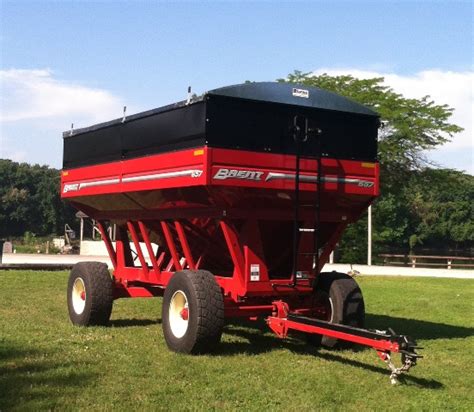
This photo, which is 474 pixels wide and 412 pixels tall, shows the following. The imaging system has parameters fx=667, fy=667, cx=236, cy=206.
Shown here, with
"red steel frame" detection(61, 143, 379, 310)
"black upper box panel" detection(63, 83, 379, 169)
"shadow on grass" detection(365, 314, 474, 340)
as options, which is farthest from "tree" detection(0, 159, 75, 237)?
"black upper box panel" detection(63, 83, 379, 169)

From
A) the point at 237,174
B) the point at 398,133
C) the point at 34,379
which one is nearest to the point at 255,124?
the point at 237,174

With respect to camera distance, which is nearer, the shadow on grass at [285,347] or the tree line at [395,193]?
the shadow on grass at [285,347]

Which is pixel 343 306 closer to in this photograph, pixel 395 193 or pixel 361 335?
pixel 361 335

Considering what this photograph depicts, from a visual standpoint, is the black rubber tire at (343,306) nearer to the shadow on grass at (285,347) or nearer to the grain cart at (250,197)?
the grain cart at (250,197)

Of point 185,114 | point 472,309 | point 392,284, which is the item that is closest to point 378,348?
point 185,114

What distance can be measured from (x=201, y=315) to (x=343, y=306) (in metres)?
2.03

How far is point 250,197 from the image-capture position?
8070 millimetres

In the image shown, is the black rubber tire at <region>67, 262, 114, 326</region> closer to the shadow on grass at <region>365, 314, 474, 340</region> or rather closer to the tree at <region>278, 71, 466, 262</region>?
the shadow on grass at <region>365, 314, 474, 340</region>

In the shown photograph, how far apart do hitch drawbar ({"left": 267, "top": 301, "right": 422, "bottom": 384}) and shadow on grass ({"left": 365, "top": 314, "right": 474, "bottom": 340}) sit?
2.89 m

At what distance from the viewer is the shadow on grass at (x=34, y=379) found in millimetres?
5543

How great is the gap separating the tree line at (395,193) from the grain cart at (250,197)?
22829 millimetres

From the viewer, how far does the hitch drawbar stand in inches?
240

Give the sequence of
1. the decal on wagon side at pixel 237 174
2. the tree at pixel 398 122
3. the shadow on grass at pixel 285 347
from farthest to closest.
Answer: the tree at pixel 398 122
the decal on wagon side at pixel 237 174
the shadow on grass at pixel 285 347

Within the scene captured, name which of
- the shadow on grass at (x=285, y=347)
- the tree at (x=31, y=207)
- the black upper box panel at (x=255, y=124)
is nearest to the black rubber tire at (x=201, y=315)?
the shadow on grass at (x=285, y=347)
